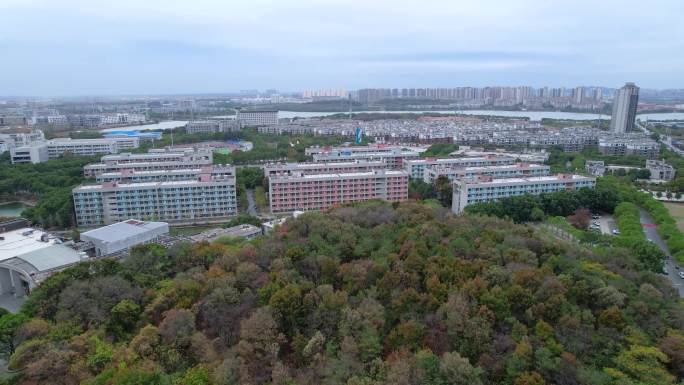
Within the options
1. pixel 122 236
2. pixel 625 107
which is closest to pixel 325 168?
pixel 122 236

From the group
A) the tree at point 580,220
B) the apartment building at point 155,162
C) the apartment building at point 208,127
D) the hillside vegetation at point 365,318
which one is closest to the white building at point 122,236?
the hillside vegetation at point 365,318

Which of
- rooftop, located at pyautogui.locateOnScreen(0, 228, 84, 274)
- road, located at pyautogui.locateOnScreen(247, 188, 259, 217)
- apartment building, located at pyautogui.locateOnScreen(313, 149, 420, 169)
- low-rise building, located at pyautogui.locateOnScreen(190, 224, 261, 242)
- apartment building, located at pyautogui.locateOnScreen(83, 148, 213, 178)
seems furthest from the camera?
apartment building, located at pyautogui.locateOnScreen(313, 149, 420, 169)

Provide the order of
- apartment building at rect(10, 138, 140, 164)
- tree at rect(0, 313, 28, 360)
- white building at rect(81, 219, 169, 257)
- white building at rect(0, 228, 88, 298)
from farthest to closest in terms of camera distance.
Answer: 1. apartment building at rect(10, 138, 140, 164)
2. white building at rect(81, 219, 169, 257)
3. white building at rect(0, 228, 88, 298)
4. tree at rect(0, 313, 28, 360)

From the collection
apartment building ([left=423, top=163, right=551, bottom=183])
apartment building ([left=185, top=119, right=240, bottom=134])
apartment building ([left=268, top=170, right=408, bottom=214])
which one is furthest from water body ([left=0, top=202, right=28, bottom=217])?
apartment building ([left=185, top=119, right=240, bottom=134])

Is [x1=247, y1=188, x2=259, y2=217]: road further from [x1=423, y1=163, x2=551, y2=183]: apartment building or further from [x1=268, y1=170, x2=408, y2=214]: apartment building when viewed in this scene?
[x1=423, y1=163, x2=551, y2=183]: apartment building

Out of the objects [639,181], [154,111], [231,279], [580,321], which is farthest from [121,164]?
[154,111]

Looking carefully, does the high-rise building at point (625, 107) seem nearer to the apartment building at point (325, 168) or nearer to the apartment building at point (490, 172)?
the apartment building at point (490, 172)

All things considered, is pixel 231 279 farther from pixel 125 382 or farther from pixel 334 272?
pixel 125 382
